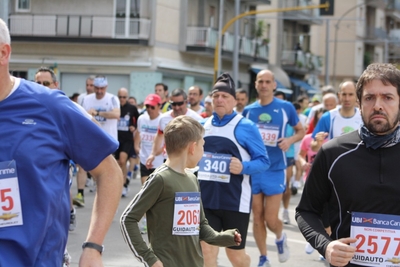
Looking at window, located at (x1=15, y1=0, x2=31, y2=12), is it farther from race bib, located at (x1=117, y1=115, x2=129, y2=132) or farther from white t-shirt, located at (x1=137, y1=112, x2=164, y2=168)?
white t-shirt, located at (x1=137, y1=112, x2=164, y2=168)

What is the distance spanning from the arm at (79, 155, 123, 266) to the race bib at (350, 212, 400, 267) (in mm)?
1245

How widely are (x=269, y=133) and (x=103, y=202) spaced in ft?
22.2

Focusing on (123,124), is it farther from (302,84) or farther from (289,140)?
(302,84)

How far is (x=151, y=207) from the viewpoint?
557cm

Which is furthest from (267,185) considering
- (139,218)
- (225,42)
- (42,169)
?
(225,42)

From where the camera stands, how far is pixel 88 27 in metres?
38.4

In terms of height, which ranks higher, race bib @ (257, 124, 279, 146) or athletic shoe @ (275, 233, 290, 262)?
race bib @ (257, 124, 279, 146)

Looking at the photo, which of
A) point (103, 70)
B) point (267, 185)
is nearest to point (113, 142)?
point (267, 185)

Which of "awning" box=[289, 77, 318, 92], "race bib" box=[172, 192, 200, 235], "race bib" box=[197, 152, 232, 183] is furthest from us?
"awning" box=[289, 77, 318, 92]

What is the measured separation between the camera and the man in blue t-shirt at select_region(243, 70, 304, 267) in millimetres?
9609

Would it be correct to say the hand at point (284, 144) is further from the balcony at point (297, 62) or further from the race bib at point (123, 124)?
the balcony at point (297, 62)

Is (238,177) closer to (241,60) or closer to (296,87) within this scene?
(241,60)

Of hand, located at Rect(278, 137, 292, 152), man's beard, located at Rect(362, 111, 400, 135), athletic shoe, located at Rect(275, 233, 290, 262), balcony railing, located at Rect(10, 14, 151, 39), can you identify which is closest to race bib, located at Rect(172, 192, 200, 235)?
man's beard, located at Rect(362, 111, 400, 135)

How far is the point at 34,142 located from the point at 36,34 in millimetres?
36551
